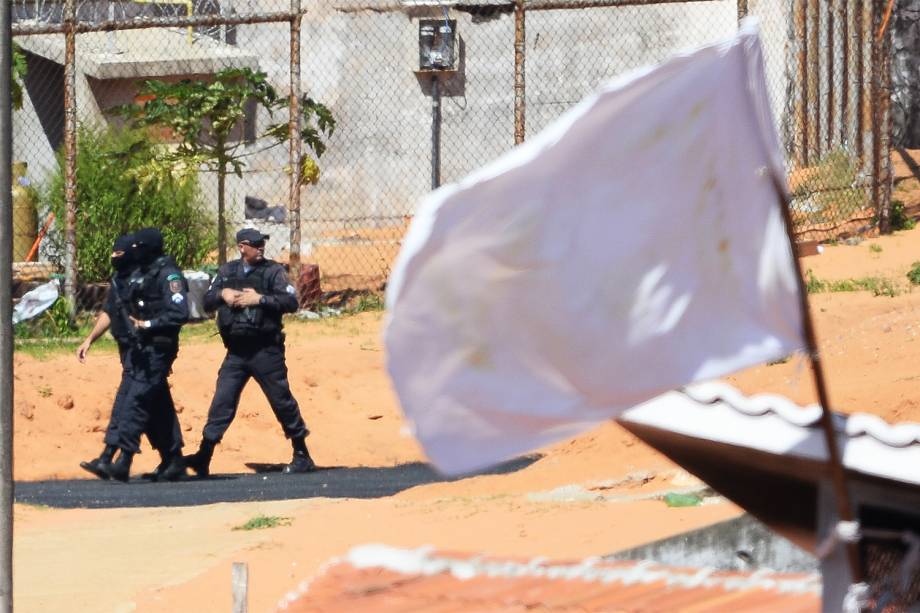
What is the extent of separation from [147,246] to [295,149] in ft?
16.8

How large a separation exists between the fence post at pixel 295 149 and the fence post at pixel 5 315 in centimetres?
1028

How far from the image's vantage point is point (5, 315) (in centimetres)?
571

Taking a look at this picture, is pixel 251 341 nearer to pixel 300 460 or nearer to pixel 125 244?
pixel 300 460

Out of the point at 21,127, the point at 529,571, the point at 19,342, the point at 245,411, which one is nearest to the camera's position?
the point at 529,571

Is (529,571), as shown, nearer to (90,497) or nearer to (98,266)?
(90,497)

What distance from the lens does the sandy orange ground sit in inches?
326

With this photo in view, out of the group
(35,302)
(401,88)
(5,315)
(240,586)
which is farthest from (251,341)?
(401,88)

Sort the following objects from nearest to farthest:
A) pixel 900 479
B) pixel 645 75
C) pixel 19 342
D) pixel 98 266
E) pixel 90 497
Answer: pixel 645 75
pixel 900 479
pixel 90 497
pixel 19 342
pixel 98 266

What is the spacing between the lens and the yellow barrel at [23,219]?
60.4 ft

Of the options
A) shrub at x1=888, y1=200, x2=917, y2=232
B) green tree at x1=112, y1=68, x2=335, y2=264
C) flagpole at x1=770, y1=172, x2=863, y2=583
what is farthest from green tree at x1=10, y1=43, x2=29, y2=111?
flagpole at x1=770, y1=172, x2=863, y2=583

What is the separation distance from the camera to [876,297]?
1421cm

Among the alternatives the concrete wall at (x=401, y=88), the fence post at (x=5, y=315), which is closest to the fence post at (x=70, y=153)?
the concrete wall at (x=401, y=88)

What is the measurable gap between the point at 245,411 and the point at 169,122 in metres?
5.16

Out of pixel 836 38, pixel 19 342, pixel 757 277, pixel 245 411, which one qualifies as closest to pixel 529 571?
pixel 757 277
